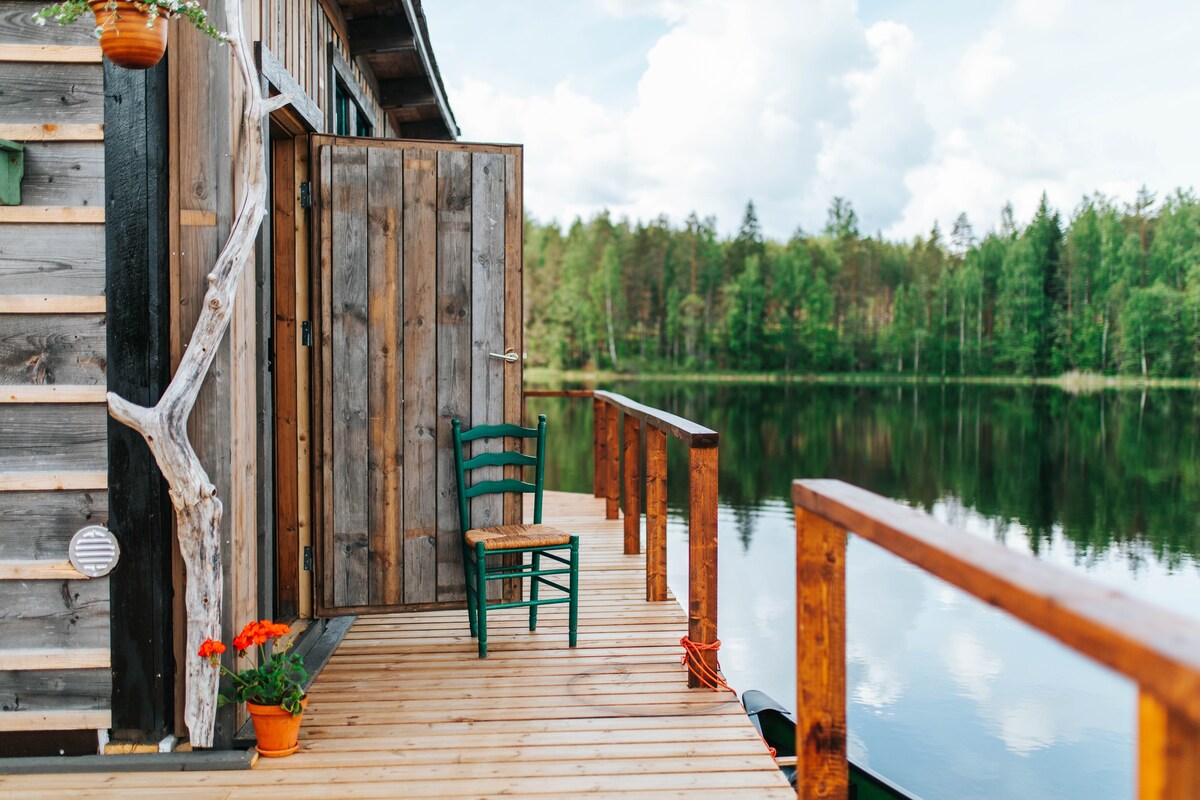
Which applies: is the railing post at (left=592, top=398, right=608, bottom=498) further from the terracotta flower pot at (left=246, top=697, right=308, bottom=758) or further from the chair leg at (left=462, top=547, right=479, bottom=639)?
the terracotta flower pot at (left=246, top=697, right=308, bottom=758)

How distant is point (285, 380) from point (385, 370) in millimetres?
377

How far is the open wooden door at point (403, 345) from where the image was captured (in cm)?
352

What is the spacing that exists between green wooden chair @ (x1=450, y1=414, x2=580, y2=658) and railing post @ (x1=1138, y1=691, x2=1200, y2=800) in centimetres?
265

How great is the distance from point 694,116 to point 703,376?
730 inches

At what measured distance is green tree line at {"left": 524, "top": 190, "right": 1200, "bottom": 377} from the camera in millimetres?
45719

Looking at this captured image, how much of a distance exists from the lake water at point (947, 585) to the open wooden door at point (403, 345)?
2217mm

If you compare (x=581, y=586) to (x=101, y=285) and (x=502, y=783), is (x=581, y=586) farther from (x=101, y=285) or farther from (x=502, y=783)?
(x=101, y=285)

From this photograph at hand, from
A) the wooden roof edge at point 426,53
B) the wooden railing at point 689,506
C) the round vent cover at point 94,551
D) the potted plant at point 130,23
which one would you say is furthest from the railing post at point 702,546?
the wooden roof edge at point 426,53

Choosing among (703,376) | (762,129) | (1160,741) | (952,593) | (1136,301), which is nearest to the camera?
(1160,741)

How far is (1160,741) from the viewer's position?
0.88m

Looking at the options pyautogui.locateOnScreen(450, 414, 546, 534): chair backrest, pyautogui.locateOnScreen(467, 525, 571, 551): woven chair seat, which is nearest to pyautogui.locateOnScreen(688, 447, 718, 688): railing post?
pyautogui.locateOnScreen(467, 525, 571, 551): woven chair seat

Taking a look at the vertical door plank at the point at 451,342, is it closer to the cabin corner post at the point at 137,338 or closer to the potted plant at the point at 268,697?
the potted plant at the point at 268,697

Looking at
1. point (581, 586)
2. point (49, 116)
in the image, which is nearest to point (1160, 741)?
point (49, 116)

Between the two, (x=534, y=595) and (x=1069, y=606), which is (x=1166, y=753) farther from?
(x=534, y=595)
